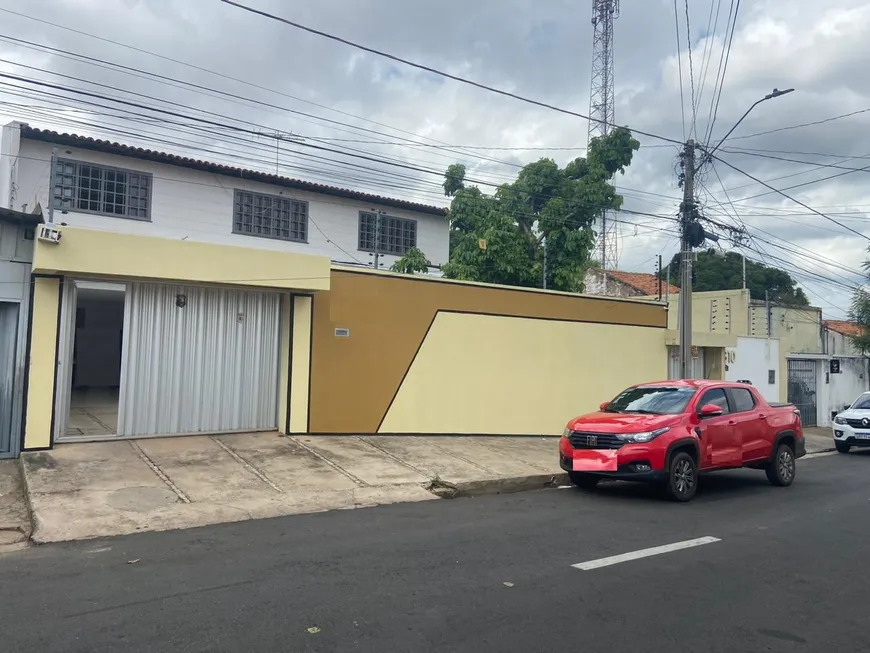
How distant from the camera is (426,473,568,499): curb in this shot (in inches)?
388

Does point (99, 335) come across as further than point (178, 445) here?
Yes

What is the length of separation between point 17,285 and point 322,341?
192 inches

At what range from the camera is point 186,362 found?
457 inches

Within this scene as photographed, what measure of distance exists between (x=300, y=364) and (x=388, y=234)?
34.6ft

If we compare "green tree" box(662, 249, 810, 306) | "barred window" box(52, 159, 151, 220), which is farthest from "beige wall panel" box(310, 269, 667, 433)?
"green tree" box(662, 249, 810, 306)

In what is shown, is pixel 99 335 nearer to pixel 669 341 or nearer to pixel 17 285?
pixel 17 285

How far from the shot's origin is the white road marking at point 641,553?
616 centimetres

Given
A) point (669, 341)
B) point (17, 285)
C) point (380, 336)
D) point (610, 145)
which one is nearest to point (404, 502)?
point (380, 336)

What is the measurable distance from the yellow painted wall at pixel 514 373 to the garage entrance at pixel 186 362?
275cm

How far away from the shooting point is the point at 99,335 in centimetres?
1811

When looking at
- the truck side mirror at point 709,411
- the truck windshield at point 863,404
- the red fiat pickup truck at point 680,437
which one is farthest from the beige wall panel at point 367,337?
the truck windshield at point 863,404

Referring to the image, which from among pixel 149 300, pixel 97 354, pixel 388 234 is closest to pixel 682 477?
pixel 149 300

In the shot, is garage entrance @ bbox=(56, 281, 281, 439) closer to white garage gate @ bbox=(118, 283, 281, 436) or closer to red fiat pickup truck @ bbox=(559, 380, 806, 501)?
white garage gate @ bbox=(118, 283, 281, 436)

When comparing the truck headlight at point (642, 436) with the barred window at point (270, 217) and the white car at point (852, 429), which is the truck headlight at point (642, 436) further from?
the barred window at point (270, 217)
